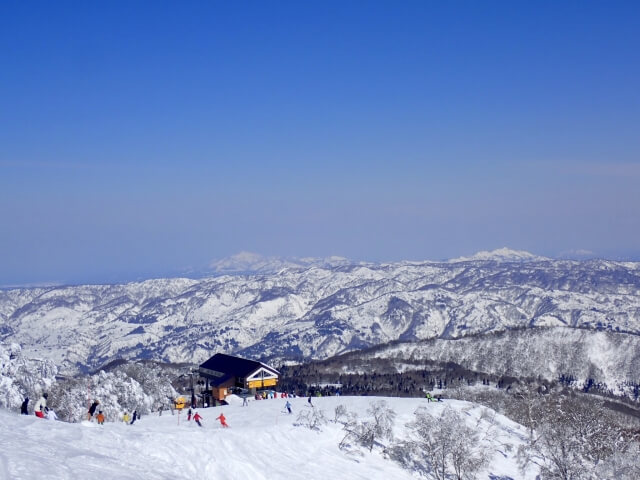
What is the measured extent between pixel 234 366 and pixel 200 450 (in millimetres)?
54587

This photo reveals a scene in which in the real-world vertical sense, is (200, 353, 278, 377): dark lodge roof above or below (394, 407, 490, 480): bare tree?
below

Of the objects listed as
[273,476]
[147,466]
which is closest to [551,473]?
[273,476]

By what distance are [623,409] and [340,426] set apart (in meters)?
151

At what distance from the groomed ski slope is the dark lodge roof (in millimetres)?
25225

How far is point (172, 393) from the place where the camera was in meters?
73.4

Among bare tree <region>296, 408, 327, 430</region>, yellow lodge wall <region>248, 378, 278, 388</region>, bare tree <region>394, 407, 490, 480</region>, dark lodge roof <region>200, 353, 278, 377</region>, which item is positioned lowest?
yellow lodge wall <region>248, 378, 278, 388</region>

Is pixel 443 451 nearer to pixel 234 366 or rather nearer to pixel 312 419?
pixel 312 419

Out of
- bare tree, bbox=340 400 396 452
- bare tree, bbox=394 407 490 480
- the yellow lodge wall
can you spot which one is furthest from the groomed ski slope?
the yellow lodge wall

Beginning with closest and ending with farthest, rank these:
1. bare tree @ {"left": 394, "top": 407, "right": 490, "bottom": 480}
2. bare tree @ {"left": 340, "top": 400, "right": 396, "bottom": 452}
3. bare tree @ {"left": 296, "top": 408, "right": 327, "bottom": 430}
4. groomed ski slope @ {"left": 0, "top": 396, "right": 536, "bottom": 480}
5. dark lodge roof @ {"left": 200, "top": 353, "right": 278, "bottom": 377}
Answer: groomed ski slope @ {"left": 0, "top": 396, "right": 536, "bottom": 480} < bare tree @ {"left": 394, "top": 407, "right": 490, "bottom": 480} < bare tree @ {"left": 340, "top": 400, "right": 396, "bottom": 452} < bare tree @ {"left": 296, "top": 408, "right": 327, "bottom": 430} < dark lodge roof @ {"left": 200, "top": 353, "right": 278, "bottom": 377}

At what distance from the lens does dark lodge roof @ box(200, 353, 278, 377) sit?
90.8 metres

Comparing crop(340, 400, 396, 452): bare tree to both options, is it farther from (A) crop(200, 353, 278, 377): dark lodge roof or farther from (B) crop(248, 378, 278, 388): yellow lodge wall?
(A) crop(200, 353, 278, 377): dark lodge roof

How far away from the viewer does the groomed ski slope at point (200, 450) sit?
28.2m

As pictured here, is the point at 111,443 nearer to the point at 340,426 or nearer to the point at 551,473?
the point at 340,426

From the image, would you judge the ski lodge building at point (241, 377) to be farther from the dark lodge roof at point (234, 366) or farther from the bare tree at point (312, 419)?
the bare tree at point (312, 419)
